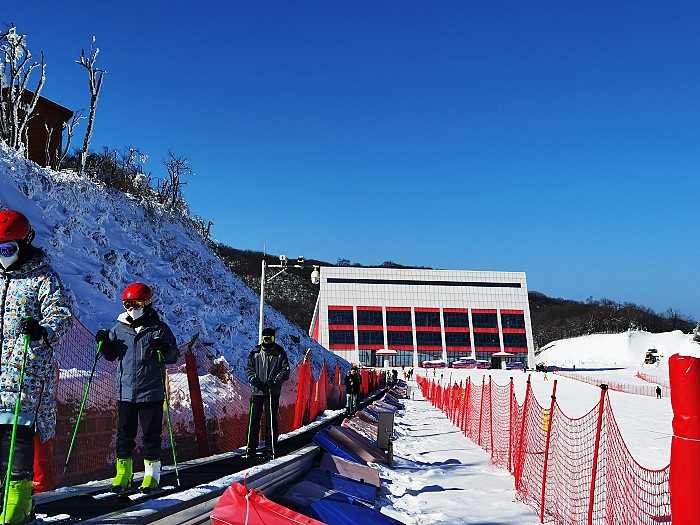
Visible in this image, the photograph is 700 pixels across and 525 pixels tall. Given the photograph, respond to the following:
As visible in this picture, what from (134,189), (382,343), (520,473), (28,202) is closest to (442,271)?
(382,343)

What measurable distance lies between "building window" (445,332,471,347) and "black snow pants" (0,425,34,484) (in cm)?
9968

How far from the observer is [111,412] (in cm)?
681

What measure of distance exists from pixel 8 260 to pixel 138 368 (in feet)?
5.13

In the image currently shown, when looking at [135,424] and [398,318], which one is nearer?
[135,424]

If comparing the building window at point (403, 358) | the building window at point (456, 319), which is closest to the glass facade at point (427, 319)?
the building window at point (456, 319)

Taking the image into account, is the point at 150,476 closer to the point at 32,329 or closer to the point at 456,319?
the point at 32,329

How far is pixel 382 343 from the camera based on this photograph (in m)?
98.9

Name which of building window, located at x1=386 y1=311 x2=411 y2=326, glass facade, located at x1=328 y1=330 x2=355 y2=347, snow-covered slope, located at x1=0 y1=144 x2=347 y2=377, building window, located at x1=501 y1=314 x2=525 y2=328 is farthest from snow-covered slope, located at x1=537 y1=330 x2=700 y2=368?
snow-covered slope, located at x1=0 y1=144 x2=347 y2=377

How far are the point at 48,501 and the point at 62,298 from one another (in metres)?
1.96

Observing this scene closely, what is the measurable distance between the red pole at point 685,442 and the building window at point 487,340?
100982 millimetres

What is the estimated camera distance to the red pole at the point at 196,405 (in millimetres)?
8164

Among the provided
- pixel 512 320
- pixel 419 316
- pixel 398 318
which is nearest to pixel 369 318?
pixel 398 318

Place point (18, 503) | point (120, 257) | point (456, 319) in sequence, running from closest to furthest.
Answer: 1. point (18, 503)
2. point (120, 257)
3. point (456, 319)

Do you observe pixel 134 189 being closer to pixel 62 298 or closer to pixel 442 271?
pixel 62 298
